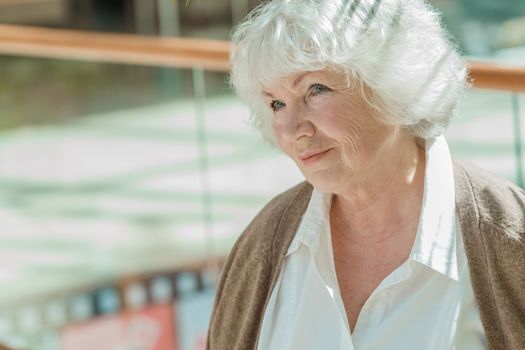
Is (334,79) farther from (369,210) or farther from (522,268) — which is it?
(522,268)

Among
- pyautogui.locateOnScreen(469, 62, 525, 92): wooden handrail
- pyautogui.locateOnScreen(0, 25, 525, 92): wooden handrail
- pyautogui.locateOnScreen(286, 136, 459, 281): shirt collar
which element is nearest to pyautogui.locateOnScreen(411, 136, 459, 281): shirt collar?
pyautogui.locateOnScreen(286, 136, 459, 281): shirt collar

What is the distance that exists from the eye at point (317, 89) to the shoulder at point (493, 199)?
26cm

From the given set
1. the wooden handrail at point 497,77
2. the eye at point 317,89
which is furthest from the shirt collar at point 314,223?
the wooden handrail at point 497,77

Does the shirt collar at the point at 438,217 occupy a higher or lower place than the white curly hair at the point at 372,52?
lower

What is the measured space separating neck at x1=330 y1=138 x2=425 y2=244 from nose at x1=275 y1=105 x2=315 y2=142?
12 cm

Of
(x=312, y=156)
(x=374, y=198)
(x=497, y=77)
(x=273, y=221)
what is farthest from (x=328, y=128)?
(x=497, y=77)

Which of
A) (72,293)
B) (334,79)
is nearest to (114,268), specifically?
(72,293)

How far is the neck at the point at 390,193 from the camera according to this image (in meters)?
1.81

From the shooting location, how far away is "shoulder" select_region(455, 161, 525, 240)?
5.49 feet

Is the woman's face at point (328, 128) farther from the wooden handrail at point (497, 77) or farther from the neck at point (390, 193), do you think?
the wooden handrail at point (497, 77)

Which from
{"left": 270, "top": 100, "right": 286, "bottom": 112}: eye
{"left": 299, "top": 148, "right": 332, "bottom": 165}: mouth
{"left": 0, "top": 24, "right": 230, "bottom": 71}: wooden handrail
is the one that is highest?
{"left": 0, "top": 24, "right": 230, "bottom": 71}: wooden handrail

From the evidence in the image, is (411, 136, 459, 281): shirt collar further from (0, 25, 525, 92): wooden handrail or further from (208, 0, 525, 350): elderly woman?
(0, 25, 525, 92): wooden handrail

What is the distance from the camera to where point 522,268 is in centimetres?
164

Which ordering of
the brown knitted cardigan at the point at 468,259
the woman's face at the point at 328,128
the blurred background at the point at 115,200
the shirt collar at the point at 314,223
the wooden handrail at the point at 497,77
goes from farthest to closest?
the blurred background at the point at 115,200
the wooden handrail at the point at 497,77
the shirt collar at the point at 314,223
the woman's face at the point at 328,128
the brown knitted cardigan at the point at 468,259
